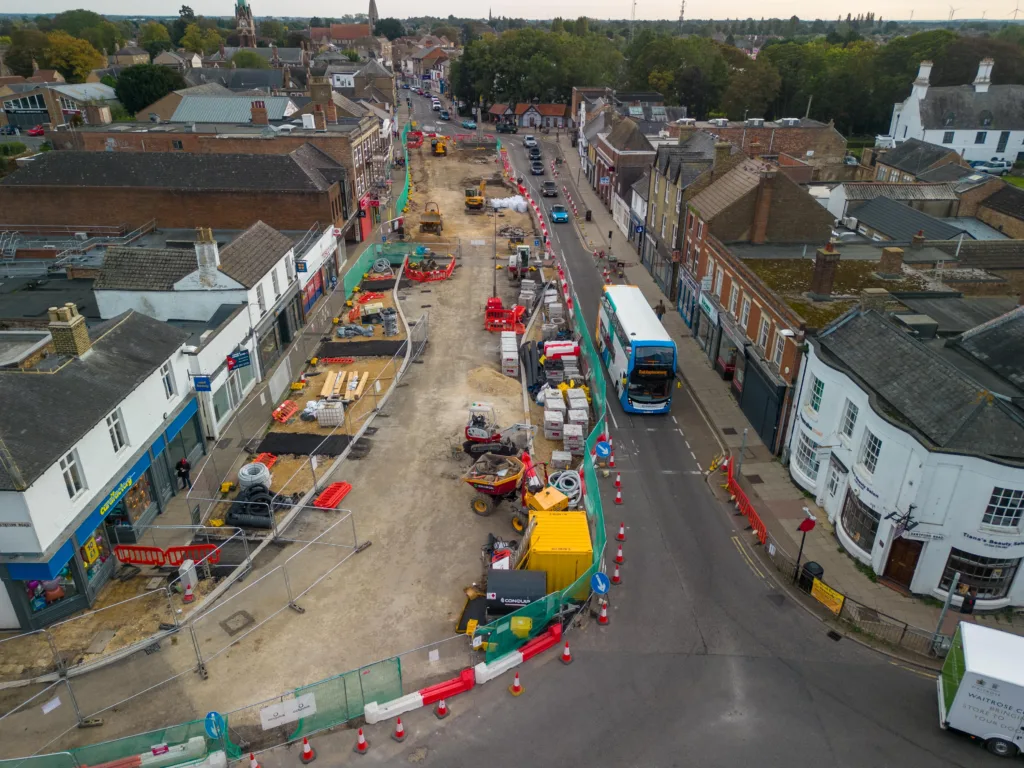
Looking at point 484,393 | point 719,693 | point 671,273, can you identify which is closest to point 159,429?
point 484,393

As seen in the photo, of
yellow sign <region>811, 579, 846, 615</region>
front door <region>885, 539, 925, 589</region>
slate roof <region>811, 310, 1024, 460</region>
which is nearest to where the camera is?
slate roof <region>811, 310, 1024, 460</region>

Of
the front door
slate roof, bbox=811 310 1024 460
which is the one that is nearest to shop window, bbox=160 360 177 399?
slate roof, bbox=811 310 1024 460

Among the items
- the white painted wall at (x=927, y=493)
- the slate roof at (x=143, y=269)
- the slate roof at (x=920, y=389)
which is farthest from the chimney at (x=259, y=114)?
the white painted wall at (x=927, y=493)

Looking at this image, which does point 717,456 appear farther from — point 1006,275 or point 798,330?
point 1006,275

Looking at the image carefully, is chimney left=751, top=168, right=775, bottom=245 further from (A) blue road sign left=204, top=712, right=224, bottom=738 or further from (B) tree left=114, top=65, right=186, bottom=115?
(B) tree left=114, top=65, right=186, bottom=115

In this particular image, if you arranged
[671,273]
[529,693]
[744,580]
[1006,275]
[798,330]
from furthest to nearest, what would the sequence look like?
[671,273] < [1006,275] < [798,330] < [744,580] < [529,693]

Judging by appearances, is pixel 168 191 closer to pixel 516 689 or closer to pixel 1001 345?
pixel 516 689
